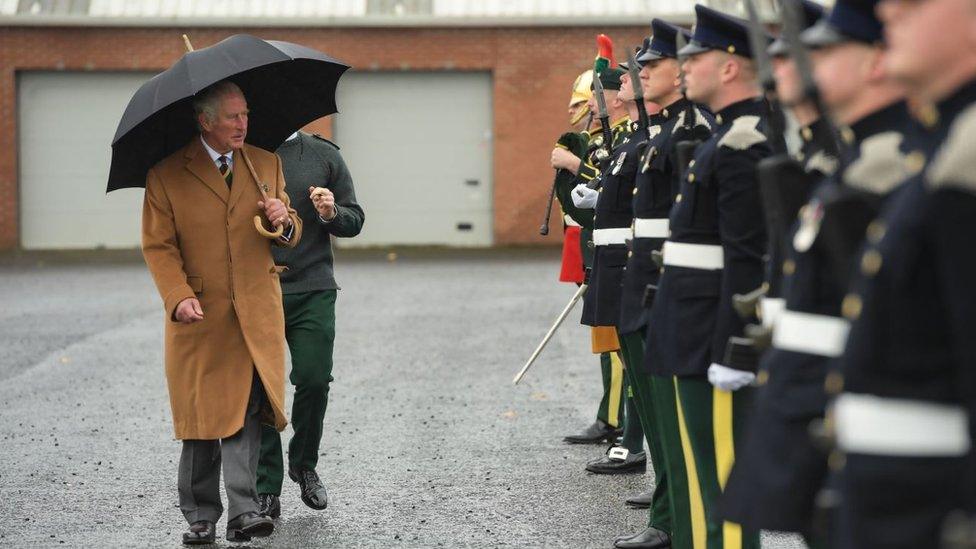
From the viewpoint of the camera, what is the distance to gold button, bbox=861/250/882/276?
2.56 m

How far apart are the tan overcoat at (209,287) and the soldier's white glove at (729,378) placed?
239 centimetres

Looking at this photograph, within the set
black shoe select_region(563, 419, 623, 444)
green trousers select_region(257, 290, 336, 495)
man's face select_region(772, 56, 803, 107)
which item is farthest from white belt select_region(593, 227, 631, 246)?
man's face select_region(772, 56, 803, 107)

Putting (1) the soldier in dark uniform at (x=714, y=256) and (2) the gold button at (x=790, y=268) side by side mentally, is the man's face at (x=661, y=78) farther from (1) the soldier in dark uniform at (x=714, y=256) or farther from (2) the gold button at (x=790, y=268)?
(2) the gold button at (x=790, y=268)

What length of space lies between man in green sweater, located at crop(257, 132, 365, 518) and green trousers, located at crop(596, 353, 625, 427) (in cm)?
202

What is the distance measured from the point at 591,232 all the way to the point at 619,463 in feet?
4.50

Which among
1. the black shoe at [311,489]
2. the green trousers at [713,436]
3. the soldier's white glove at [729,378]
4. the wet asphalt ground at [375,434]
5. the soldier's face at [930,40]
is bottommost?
the wet asphalt ground at [375,434]

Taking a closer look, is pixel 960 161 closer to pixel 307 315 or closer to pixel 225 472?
pixel 225 472

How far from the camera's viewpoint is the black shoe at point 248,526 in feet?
20.4

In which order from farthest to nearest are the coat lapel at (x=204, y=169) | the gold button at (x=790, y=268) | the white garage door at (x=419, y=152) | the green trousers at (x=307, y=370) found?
the white garage door at (x=419, y=152)
the green trousers at (x=307, y=370)
the coat lapel at (x=204, y=169)
the gold button at (x=790, y=268)

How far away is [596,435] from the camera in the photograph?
8.76 metres

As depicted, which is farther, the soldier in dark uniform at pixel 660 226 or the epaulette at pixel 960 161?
the soldier in dark uniform at pixel 660 226

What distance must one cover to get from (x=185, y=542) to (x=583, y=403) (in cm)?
427

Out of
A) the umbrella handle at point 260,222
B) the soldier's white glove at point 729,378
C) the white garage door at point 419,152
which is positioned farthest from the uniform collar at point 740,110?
the white garage door at point 419,152

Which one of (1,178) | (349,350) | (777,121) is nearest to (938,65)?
(777,121)
